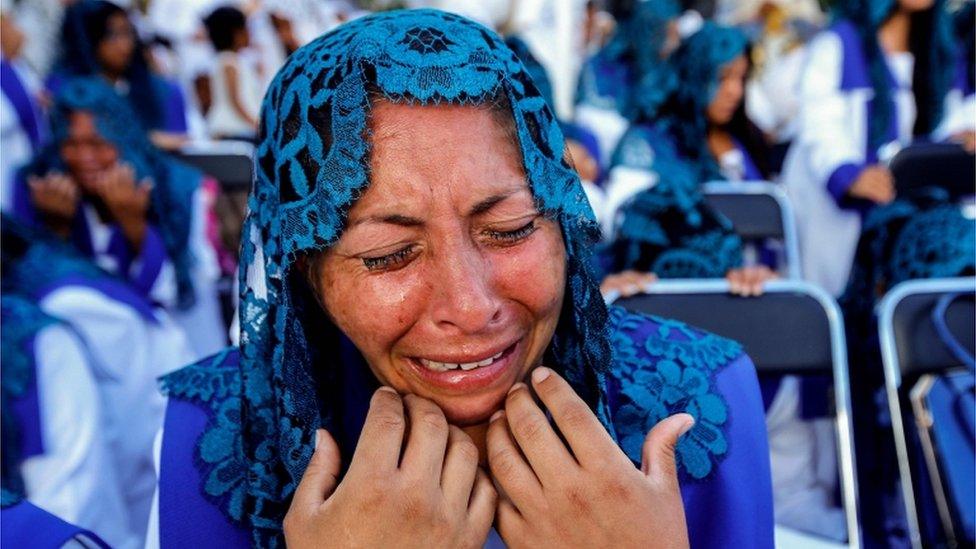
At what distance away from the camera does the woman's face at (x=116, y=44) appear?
5.73 m

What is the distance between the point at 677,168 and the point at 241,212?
2.32 m

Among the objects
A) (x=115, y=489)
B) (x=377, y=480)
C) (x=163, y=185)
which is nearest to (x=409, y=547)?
(x=377, y=480)

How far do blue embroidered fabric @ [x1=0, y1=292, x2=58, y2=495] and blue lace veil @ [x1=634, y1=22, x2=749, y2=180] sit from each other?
3058 millimetres

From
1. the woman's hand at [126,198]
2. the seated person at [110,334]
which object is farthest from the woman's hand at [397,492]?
the woman's hand at [126,198]

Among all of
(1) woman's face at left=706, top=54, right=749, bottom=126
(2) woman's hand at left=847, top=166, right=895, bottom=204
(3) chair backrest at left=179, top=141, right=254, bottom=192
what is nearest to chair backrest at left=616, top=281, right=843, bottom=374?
(2) woman's hand at left=847, top=166, right=895, bottom=204

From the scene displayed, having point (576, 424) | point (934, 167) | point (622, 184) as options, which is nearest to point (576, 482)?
point (576, 424)

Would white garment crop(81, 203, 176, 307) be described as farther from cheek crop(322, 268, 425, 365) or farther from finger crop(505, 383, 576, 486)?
finger crop(505, 383, 576, 486)

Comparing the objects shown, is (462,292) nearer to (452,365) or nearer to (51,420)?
(452,365)

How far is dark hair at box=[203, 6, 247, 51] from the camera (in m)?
7.24

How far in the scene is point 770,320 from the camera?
7.83ft

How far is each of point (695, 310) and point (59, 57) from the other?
5.52 metres

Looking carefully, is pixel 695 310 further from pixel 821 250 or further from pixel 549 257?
pixel 821 250

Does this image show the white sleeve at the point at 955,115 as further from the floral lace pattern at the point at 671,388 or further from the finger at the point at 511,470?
the finger at the point at 511,470

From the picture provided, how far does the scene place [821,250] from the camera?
4.02 meters
